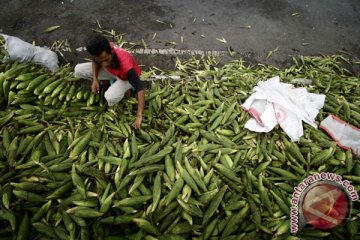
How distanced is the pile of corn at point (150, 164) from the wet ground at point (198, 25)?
1.30 m

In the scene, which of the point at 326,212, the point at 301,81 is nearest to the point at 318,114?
the point at 301,81

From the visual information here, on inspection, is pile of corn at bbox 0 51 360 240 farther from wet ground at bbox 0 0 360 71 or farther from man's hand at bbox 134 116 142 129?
wet ground at bbox 0 0 360 71

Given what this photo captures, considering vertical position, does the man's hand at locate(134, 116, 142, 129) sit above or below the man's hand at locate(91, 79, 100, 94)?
below

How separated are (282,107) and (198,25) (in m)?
2.50

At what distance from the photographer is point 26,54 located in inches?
136

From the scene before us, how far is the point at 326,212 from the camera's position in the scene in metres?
2.48

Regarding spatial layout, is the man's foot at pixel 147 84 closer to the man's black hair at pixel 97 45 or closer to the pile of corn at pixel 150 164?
the pile of corn at pixel 150 164

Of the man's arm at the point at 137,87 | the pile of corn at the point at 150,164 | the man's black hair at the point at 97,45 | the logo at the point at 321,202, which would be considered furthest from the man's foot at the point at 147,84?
the logo at the point at 321,202

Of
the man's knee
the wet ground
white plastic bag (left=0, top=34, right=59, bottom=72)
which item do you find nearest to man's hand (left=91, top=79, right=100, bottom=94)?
the man's knee

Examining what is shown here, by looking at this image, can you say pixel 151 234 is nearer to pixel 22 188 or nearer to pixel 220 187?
pixel 220 187

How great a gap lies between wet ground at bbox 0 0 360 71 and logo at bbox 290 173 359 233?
2.47 meters

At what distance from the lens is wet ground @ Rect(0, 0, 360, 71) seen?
455 centimetres

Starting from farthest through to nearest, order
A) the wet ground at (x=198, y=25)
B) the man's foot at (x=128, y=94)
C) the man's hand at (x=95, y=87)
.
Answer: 1. the wet ground at (x=198, y=25)
2. the man's foot at (x=128, y=94)
3. the man's hand at (x=95, y=87)

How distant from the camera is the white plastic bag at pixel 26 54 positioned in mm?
3371
